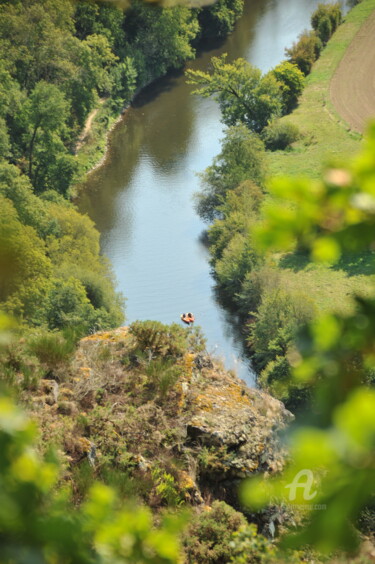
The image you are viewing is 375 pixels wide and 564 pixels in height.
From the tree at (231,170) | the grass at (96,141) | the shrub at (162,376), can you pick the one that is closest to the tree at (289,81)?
the tree at (231,170)

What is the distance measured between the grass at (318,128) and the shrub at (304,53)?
0.53 metres

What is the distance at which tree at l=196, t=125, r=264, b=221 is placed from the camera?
25438mm

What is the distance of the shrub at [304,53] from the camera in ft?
117

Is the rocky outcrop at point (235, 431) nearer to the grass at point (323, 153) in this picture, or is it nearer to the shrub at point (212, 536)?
the shrub at point (212, 536)

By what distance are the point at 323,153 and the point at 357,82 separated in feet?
27.3

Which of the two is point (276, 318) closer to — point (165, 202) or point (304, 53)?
point (165, 202)

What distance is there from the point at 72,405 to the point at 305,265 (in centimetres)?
1485

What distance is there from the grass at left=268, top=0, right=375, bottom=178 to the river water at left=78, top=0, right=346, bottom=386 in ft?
9.50

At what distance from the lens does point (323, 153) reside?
2848 centimetres

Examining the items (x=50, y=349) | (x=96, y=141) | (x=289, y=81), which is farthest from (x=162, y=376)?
(x=289, y=81)

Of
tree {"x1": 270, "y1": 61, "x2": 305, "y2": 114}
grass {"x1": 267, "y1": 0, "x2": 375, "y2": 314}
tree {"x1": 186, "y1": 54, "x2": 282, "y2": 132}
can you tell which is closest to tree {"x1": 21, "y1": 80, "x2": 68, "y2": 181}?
tree {"x1": 186, "y1": 54, "x2": 282, "y2": 132}

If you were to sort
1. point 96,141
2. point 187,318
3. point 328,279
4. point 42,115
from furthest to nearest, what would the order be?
1. point 96,141
2. point 42,115
3. point 328,279
4. point 187,318

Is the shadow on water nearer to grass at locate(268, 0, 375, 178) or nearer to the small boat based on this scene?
grass at locate(268, 0, 375, 178)

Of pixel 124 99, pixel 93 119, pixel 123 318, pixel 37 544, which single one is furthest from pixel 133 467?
pixel 124 99
